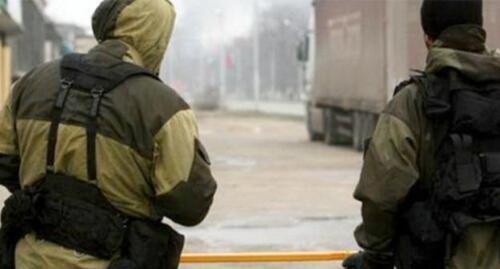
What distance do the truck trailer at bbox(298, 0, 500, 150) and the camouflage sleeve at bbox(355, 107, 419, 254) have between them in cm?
876

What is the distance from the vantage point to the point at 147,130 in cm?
308

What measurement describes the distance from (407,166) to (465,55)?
41cm

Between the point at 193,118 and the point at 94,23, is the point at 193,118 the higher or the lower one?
the lower one

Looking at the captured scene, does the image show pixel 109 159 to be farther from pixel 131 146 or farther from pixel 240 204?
pixel 240 204

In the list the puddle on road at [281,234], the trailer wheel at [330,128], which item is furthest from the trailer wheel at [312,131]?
the puddle on road at [281,234]

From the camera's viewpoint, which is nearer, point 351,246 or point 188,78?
point 351,246

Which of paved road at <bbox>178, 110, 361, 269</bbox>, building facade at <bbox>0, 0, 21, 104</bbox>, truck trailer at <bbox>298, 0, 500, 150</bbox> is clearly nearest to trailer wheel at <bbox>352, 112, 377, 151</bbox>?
truck trailer at <bbox>298, 0, 500, 150</bbox>

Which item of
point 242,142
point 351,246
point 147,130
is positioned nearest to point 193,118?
point 147,130

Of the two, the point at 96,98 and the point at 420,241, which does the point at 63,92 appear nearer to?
the point at 96,98

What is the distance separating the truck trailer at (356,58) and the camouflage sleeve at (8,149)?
9.01 meters

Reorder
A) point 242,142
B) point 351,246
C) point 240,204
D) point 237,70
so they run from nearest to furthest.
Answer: point 351,246, point 240,204, point 242,142, point 237,70

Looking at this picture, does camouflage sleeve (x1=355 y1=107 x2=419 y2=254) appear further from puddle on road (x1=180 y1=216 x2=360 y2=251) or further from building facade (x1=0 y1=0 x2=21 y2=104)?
building facade (x1=0 y1=0 x2=21 y2=104)

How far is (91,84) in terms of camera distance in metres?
3.15

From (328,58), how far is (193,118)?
20.3 m
